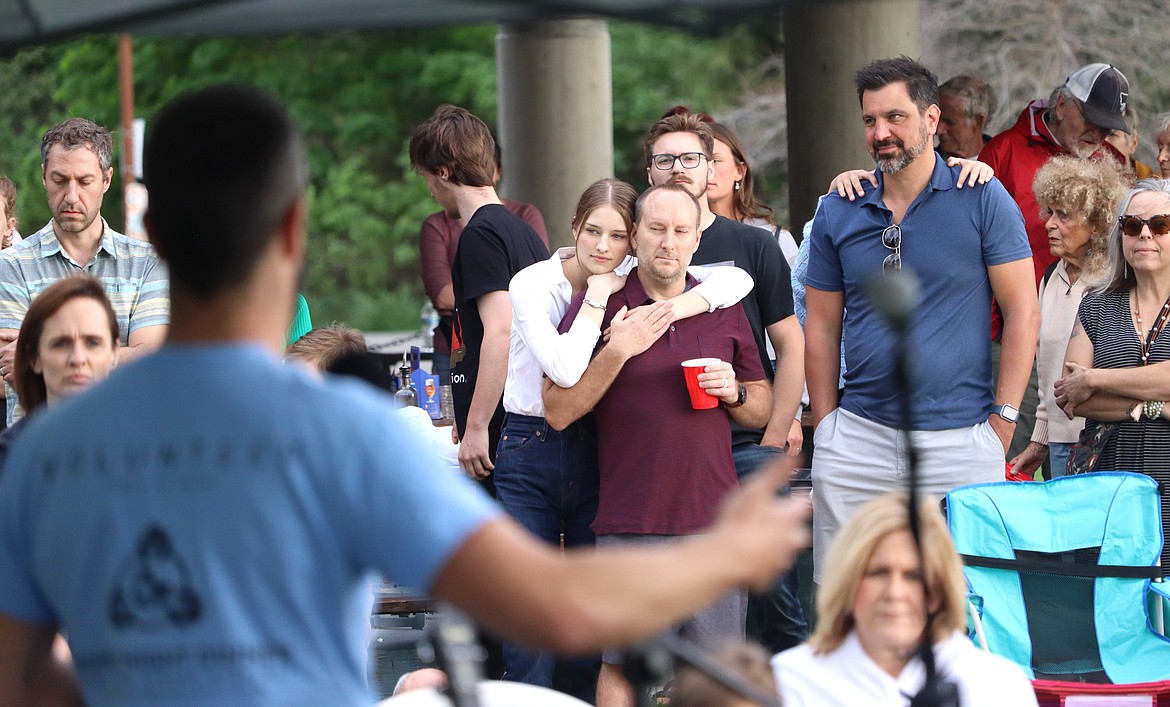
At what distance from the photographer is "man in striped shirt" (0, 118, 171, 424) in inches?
178

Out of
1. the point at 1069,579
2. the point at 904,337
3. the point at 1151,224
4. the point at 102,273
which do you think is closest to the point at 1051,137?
the point at 1151,224

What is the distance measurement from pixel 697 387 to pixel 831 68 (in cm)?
511

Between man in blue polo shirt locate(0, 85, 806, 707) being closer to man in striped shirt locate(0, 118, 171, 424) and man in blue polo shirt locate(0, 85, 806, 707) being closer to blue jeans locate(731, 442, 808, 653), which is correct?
man in striped shirt locate(0, 118, 171, 424)

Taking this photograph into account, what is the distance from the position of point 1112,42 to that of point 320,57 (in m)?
14.1

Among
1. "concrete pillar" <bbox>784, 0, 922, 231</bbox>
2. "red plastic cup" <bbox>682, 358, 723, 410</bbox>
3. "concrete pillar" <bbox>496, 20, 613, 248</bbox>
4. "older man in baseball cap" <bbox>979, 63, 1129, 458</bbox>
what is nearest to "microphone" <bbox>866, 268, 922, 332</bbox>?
"red plastic cup" <bbox>682, 358, 723, 410</bbox>

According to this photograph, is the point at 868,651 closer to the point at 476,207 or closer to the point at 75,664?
the point at 75,664

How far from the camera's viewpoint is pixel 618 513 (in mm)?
4258

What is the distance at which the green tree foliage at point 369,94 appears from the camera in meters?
24.9

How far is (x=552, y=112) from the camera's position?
11.8 metres

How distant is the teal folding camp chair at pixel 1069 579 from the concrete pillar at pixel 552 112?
24.8 feet

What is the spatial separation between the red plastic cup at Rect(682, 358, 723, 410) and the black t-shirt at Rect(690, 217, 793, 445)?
49cm

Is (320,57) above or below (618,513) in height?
above

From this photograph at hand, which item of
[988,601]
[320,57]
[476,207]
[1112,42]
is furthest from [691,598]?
[320,57]

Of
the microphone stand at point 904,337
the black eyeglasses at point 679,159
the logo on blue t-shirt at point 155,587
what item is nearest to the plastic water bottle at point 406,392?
the black eyeglasses at point 679,159
